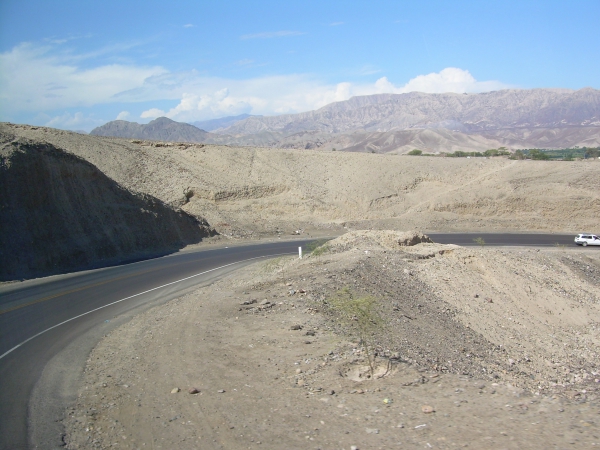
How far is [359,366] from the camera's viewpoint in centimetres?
1005

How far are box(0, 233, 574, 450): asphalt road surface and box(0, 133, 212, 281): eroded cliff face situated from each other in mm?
2319

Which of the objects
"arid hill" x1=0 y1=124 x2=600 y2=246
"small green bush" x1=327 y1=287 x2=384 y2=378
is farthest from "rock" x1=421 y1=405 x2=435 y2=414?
"arid hill" x1=0 y1=124 x2=600 y2=246

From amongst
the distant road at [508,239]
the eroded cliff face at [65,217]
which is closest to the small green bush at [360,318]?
the eroded cliff face at [65,217]

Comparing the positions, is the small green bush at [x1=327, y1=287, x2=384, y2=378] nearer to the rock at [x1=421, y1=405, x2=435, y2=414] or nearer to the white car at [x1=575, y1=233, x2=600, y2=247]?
the rock at [x1=421, y1=405, x2=435, y2=414]

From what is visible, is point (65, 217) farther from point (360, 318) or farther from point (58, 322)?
point (360, 318)

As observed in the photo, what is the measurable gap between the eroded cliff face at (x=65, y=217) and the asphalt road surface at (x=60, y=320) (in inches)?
91.3

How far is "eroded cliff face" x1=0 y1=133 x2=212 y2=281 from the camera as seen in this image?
83.4ft

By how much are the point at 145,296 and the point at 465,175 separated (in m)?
48.6

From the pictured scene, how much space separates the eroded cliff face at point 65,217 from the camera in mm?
25422

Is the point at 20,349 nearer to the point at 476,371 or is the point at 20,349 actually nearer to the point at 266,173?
the point at 476,371

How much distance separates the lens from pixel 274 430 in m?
7.48

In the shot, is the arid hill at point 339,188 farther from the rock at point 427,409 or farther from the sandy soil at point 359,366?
the rock at point 427,409

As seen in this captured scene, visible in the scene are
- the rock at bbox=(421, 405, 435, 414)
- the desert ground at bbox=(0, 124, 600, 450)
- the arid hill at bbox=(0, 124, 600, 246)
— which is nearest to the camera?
the desert ground at bbox=(0, 124, 600, 450)

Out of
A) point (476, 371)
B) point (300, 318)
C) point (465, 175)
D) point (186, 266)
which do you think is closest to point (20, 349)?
point (300, 318)
